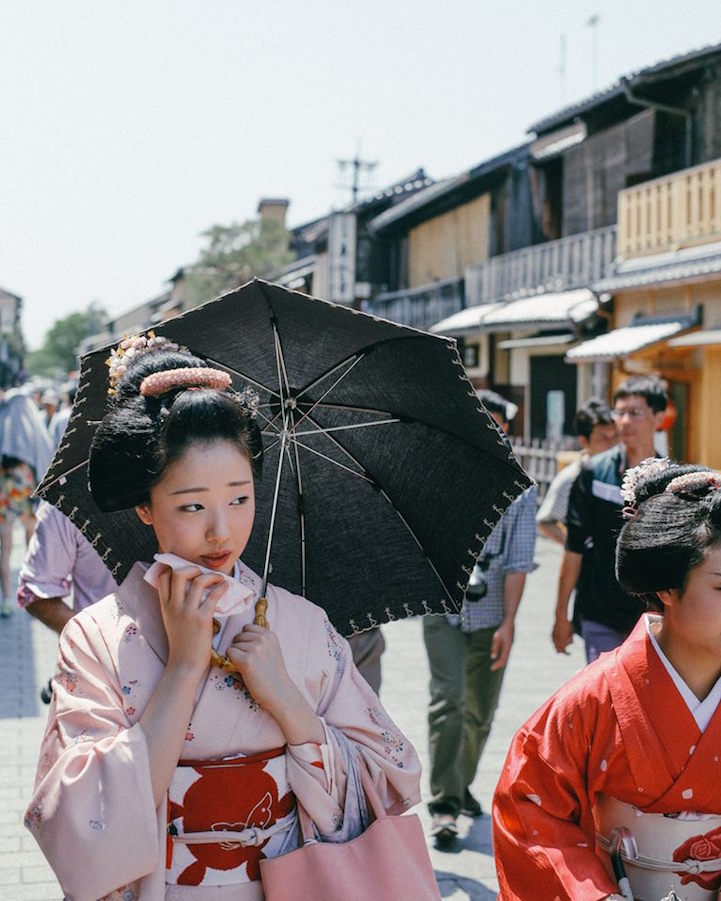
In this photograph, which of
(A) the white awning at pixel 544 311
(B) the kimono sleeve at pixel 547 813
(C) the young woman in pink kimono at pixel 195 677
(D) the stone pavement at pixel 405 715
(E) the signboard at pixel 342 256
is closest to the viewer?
(C) the young woman in pink kimono at pixel 195 677

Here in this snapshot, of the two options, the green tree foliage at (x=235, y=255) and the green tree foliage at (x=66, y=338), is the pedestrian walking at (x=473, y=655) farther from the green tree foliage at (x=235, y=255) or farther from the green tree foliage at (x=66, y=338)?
the green tree foliage at (x=66, y=338)

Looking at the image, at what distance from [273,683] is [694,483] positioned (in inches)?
44.5

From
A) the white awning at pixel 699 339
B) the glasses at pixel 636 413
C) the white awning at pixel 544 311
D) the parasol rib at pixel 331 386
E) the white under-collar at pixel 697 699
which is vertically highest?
the white awning at pixel 544 311

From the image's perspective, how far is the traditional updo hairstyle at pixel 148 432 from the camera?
2.16 m

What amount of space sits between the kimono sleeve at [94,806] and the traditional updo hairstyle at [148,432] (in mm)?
430

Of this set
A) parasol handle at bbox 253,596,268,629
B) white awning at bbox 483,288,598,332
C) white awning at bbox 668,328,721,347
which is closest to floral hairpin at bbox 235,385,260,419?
parasol handle at bbox 253,596,268,629

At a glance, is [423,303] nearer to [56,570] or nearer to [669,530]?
[56,570]

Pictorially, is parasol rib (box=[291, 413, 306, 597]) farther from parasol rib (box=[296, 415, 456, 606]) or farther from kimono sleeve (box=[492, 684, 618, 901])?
kimono sleeve (box=[492, 684, 618, 901])

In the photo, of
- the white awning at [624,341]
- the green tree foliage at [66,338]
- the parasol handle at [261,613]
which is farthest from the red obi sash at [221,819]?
the green tree foliage at [66,338]

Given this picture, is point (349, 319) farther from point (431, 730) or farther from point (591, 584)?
point (431, 730)

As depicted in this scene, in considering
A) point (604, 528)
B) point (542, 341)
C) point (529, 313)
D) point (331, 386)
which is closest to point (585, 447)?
point (604, 528)

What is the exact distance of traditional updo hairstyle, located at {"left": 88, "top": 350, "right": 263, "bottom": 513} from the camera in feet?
7.09

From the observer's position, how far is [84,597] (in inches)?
156

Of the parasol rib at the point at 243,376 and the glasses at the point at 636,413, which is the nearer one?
the parasol rib at the point at 243,376
